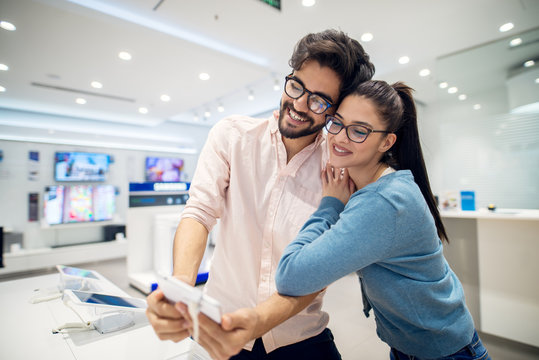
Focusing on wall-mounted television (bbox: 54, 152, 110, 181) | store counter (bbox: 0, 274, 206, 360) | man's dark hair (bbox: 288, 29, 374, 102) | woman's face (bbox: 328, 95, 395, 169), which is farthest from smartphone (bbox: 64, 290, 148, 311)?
wall-mounted television (bbox: 54, 152, 110, 181)

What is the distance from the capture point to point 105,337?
125 centimetres

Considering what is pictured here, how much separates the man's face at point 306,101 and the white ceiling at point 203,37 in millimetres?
2578

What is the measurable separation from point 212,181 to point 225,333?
56 centimetres

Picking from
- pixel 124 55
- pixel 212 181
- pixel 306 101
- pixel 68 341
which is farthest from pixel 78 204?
pixel 306 101

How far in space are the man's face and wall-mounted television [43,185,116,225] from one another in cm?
756

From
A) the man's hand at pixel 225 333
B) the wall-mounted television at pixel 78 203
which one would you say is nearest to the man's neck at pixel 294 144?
the man's hand at pixel 225 333

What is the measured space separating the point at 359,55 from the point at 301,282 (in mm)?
890

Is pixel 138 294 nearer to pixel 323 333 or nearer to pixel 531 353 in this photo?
pixel 323 333

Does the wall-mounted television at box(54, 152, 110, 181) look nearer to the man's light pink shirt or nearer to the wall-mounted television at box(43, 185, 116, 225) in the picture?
the wall-mounted television at box(43, 185, 116, 225)

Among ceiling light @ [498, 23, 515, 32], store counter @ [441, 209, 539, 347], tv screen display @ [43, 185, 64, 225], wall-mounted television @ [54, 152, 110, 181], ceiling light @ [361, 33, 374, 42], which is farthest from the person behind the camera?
wall-mounted television @ [54, 152, 110, 181]

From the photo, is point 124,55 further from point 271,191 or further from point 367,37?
point 271,191

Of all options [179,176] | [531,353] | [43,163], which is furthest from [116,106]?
[531,353]

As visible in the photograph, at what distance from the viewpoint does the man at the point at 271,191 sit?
38.7 inches

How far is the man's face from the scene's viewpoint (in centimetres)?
104
